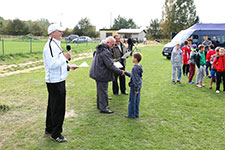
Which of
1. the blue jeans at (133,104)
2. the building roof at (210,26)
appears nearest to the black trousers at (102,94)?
the blue jeans at (133,104)

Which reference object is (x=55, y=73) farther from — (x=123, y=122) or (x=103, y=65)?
(x=123, y=122)

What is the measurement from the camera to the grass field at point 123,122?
411 cm

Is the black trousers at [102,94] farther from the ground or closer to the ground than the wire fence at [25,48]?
closer to the ground

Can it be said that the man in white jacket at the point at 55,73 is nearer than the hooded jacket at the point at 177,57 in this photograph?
Yes

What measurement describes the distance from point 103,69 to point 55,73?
1812mm

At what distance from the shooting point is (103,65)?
18.2ft

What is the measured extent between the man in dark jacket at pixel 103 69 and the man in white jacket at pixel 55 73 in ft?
4.82

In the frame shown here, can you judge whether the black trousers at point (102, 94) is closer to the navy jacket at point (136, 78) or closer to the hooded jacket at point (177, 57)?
the navy jacket at point (136, 78)

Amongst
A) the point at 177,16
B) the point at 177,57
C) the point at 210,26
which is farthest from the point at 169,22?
the point at 177,57

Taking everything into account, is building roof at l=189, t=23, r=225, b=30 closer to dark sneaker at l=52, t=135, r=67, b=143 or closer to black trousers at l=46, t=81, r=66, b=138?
black trousers at l=46, t=81, r=66, b=138

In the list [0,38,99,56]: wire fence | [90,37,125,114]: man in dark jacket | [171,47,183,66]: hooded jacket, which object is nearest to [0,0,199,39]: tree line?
[0,38,99,56]: wire fence

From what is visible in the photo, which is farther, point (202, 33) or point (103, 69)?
point (202, 33)

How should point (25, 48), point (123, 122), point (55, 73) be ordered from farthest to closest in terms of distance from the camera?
point (25, 48)
point (123, 122)
point (55, 73)

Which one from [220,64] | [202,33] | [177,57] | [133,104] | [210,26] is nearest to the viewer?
[133,104]
